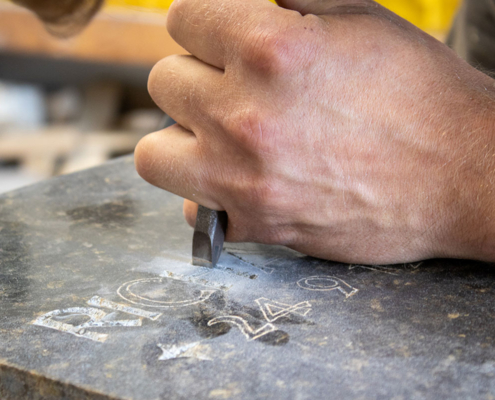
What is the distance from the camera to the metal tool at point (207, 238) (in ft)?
2.08

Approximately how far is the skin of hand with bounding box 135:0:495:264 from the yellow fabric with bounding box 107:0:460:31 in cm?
169

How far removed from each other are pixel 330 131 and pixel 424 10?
188cm

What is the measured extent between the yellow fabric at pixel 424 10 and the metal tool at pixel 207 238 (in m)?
1.80

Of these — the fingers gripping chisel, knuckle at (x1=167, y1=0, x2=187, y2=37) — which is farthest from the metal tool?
knuckle at (x1=167, y1=0, x2=187, y2=37)

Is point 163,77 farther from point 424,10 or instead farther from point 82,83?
point 82,83

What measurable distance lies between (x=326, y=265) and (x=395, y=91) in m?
0.24

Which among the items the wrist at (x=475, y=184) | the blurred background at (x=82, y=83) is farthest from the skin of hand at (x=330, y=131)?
the blurred background at (x=82, y=83)

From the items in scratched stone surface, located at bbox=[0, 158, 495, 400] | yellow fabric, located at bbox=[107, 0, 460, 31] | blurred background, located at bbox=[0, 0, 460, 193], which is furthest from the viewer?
blurred background, located at bbox=[0, 0, 460, 193]

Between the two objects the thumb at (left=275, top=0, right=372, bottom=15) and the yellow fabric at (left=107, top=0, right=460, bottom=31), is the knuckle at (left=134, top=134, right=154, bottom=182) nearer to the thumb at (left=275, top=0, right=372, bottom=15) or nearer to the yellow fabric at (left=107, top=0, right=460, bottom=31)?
the thumb at (left=275, top=0, right=372, bottom=15)

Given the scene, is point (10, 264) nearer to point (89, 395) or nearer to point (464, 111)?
point (89, 395)

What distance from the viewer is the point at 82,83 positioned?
383 centimetres

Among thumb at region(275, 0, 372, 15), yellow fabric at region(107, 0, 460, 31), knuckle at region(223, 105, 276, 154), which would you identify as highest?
yellow fabric at region(107, 0, 460, 31)

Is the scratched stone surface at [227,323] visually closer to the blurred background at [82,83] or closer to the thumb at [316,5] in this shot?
the thumb at [316,5]

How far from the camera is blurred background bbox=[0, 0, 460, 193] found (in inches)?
98.5
